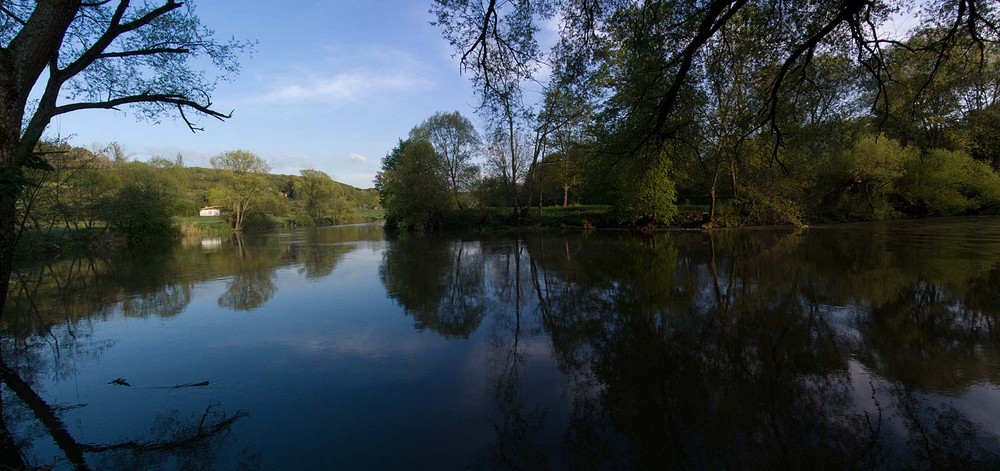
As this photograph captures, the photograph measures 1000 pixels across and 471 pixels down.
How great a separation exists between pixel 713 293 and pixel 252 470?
324 inches

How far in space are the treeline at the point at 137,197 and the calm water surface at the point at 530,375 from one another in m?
2.41

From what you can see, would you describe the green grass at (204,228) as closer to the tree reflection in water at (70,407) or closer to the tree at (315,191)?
the tree at (315,191)

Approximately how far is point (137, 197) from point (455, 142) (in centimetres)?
2568

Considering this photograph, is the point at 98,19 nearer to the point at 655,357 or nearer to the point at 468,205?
the point at 655,357

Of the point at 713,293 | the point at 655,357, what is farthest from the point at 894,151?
the point at 655,357

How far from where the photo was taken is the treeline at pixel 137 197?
20.4 m

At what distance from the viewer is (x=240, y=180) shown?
49500 mm

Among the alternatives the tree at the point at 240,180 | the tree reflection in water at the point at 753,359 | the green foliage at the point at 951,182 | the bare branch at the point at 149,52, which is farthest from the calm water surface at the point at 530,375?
the tree at the point at 240,180

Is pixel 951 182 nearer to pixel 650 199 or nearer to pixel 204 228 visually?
pixel 650 199

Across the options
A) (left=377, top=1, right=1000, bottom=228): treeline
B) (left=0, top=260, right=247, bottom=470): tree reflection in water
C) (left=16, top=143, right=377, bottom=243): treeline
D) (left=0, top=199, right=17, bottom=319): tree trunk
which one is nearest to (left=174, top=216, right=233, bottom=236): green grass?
(left=16, top=143, right=377, bottom=243): treeline

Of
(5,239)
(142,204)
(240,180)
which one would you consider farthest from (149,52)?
(240,180)

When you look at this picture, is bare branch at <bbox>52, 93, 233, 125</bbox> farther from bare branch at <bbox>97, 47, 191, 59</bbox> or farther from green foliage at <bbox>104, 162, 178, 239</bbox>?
green foliage at <bbox>104, 162, 178, 239</bbox>

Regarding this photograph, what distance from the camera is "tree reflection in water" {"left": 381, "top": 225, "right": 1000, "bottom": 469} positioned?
3.37 m

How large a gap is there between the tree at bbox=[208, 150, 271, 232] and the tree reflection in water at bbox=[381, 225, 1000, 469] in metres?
47.2
